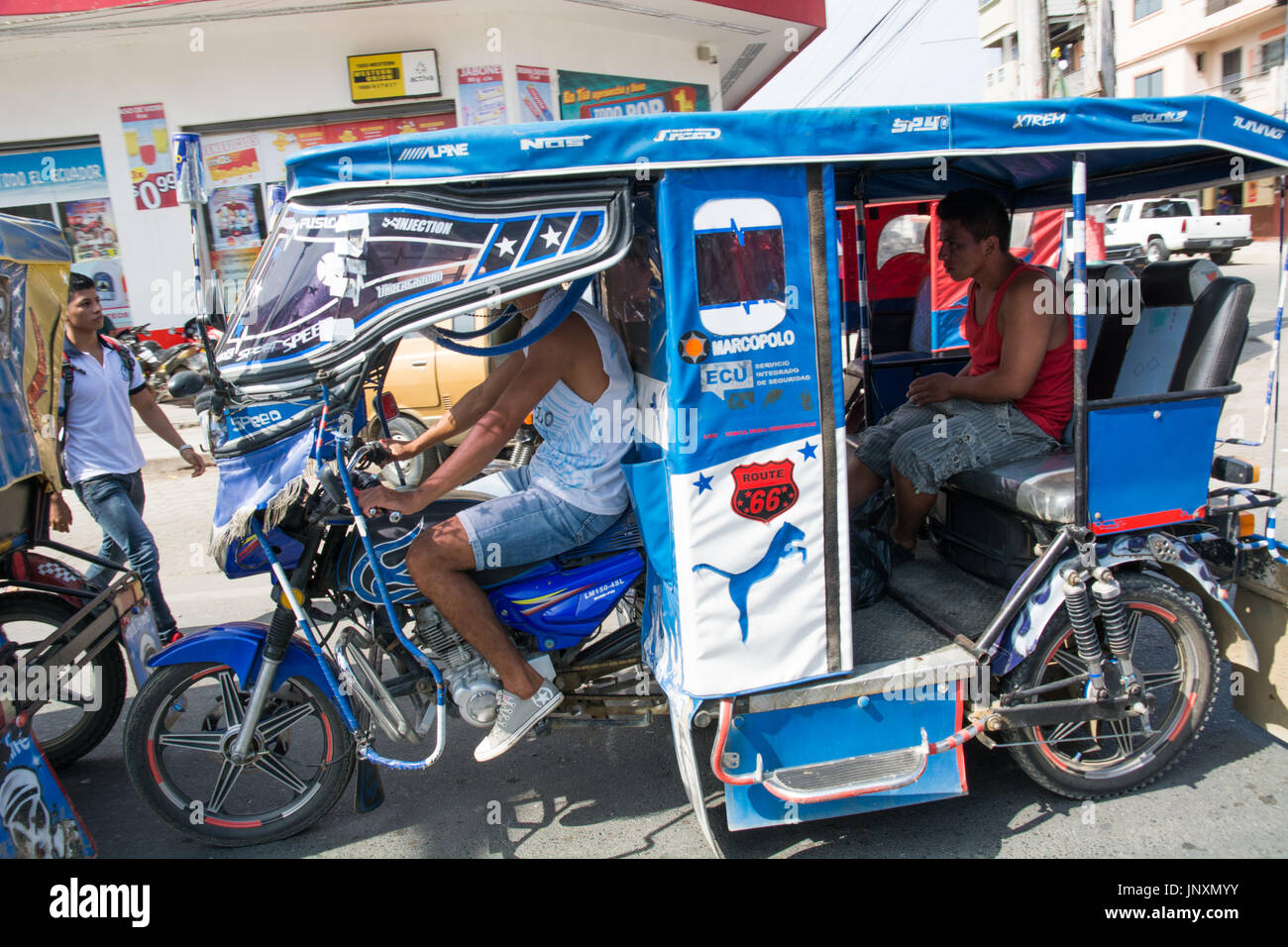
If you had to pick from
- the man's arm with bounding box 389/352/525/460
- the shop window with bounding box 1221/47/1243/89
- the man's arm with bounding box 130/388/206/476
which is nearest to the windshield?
the man's arm with bounding box 389/352/525/460

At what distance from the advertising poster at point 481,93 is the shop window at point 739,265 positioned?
31.2 ft

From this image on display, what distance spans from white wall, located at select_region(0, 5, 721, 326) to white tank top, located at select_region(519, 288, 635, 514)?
361 inches

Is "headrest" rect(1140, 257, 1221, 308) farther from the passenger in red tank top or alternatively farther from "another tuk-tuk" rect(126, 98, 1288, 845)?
the passenger in red tank top

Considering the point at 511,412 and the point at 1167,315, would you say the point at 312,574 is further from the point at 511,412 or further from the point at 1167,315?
the point at 1167,315

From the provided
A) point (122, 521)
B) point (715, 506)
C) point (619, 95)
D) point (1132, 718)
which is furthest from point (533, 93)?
point (1132, 718)

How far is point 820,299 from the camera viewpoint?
262cm

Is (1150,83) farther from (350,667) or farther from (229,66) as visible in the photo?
(350,667)

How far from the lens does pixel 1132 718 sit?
3162 mm

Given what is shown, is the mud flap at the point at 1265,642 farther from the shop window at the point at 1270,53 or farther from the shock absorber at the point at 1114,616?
the shop window at the point at 1270,53

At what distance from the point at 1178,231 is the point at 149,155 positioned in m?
21.6

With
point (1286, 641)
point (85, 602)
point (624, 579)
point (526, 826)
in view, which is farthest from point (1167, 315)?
point (85, 602)

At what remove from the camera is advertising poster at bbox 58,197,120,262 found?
1136 cm

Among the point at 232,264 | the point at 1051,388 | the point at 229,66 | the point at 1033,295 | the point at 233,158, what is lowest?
the point at 1051,388

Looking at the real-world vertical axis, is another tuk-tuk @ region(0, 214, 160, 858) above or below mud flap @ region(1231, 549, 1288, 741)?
above
